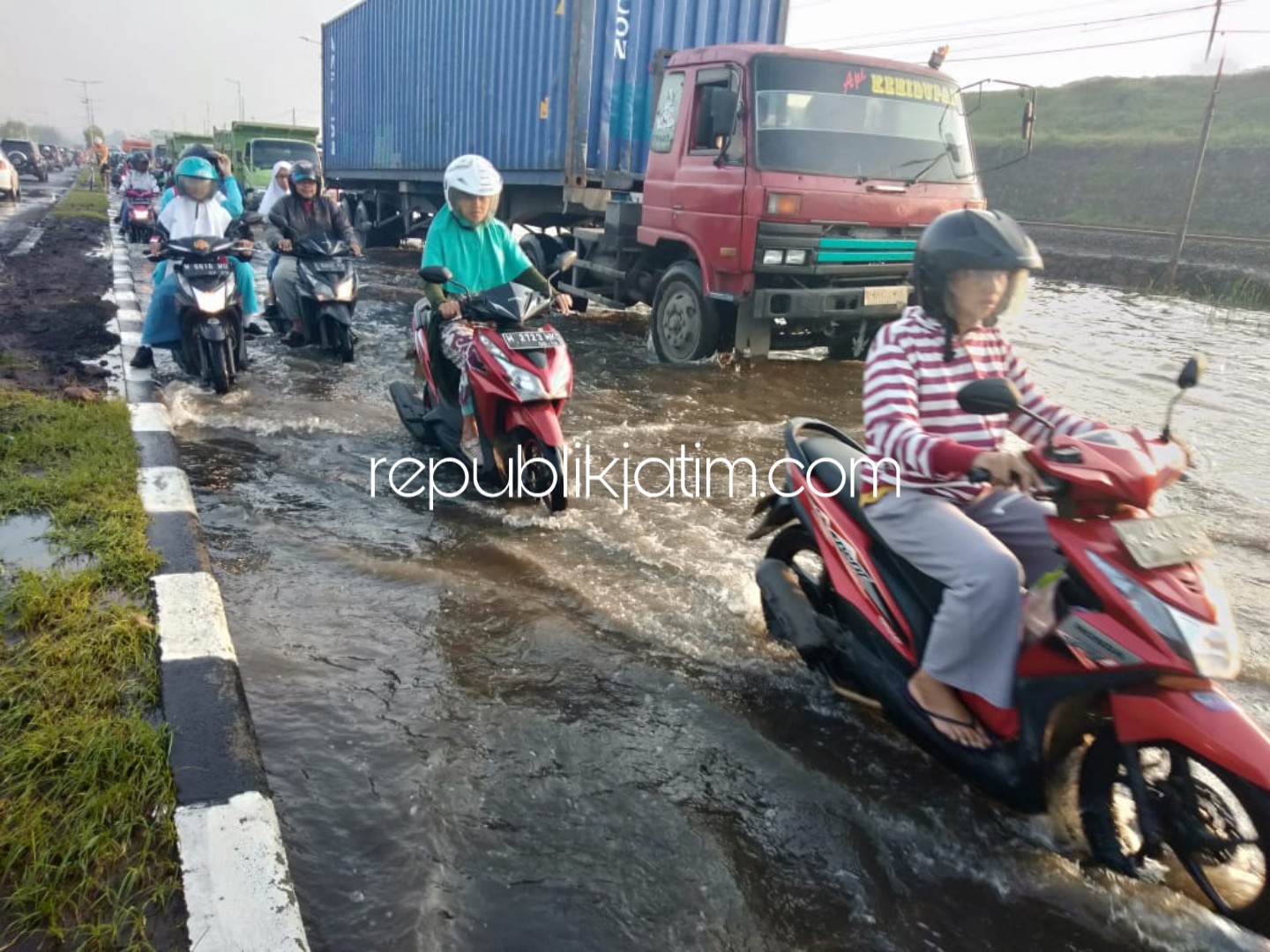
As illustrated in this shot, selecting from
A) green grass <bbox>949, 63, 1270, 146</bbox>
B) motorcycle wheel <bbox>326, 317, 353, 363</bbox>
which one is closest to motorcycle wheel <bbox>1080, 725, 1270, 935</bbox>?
motorcycle wheel <bbox>326, 317, 353, 363</bbox>

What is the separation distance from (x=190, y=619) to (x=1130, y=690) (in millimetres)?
2943

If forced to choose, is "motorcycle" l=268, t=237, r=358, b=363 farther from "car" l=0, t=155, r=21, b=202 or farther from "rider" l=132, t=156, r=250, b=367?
"car" l=0, t=155, r=21, b=202

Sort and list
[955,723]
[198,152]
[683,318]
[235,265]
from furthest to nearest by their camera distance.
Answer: [683,318]
[198,152]
[235,265]
[955,723]

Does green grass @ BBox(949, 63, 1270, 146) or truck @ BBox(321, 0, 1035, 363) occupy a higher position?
green grass @ BBox(949, 63, 1270, 146)

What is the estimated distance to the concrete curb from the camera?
6.42ft

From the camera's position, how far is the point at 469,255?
544 centimetres

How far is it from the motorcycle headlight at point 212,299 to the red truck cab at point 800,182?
3882 millimetres

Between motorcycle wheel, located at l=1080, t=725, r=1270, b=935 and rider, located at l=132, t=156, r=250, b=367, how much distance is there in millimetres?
6547

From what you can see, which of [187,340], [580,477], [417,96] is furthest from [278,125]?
[580,477]

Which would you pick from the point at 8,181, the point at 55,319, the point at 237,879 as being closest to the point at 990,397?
the point at 237,879

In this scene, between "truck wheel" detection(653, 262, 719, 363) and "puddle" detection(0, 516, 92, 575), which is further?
"truck wheel" detection(653, 262, 719, 363)

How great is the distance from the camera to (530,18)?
36.9ft

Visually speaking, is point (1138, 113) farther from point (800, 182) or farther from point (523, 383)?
point (523, 383)

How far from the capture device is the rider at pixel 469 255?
5078mm
